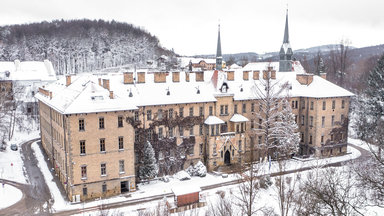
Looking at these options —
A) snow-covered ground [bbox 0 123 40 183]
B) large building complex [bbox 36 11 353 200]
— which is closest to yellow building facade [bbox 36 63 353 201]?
large building complex [bbox 36 11 353 200]

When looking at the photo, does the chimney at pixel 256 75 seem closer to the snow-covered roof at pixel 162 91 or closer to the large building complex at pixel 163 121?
the large building complex at pixel 163 121

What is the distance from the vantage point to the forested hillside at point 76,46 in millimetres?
129875

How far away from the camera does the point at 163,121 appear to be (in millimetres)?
44031

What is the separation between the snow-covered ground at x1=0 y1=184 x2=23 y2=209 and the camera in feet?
117

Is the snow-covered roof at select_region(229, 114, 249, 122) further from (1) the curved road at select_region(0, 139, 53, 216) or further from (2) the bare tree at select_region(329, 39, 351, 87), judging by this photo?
(2) the bare tree at select_region(329, 39, 351, 87)

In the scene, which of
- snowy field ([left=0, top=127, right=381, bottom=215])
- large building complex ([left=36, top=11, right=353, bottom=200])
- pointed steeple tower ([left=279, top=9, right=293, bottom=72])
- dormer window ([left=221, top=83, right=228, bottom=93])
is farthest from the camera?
pointed steeple tower ([left=279, top=9, right=293, bottom=72])

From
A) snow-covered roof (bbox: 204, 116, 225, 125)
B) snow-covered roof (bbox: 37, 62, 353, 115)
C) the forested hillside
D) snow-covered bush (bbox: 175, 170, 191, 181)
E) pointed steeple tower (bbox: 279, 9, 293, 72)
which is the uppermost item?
the forested hillside

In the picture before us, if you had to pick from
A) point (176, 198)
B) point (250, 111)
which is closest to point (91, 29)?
point (250, 111)

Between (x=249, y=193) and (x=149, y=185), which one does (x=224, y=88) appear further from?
(x=249, y=193)

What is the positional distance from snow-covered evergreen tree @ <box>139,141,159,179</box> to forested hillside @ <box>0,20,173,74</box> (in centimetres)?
9837

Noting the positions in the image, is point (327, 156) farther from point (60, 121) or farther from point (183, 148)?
point (60, 121)

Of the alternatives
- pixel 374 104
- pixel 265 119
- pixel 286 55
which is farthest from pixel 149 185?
pixel 374 104

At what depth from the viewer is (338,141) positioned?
5397 cm

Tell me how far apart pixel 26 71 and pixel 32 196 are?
199 ft
